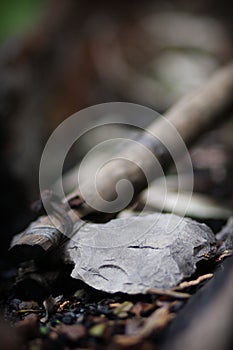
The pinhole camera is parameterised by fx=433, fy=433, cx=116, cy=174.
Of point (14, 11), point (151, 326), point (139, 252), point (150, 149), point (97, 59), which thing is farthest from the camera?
point (14, 11)

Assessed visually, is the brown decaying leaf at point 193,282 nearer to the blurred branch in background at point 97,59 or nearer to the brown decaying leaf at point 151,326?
the brown decaying leaf at point 151,326

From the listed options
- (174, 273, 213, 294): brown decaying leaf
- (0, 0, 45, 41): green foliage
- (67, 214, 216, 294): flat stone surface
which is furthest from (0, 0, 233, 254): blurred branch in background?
(174, 273, 213, 294): brown decaying leaf

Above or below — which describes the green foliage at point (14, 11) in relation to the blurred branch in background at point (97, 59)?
above

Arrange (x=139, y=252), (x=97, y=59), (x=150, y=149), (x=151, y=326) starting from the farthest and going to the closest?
(x=97, y=59) < (x=150, y=149) < (x=139, y=252) < (x=151, y=326)

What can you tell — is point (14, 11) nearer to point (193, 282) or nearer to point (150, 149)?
point (150, 149)

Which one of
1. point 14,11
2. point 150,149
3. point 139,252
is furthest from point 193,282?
point 14,11

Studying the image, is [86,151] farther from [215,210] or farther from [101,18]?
[101,18]

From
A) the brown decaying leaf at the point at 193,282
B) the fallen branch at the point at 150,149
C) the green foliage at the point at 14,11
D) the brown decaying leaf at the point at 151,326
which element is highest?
the green foliage at the point at 14,11

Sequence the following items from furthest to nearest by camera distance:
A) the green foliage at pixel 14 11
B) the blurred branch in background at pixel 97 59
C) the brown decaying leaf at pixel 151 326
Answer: the green foliage at pixel 14 11 < the blurred branch in background at pixel 97 59 < the brown decaying leaf at pixel 151 326

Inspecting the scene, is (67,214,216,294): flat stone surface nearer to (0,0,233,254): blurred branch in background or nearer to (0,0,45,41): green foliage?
(0,0,233,254): blurred branch in background

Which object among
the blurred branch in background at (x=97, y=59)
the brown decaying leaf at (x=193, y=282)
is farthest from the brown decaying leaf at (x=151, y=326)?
the blurred branch in background at (x=97, y=59)
